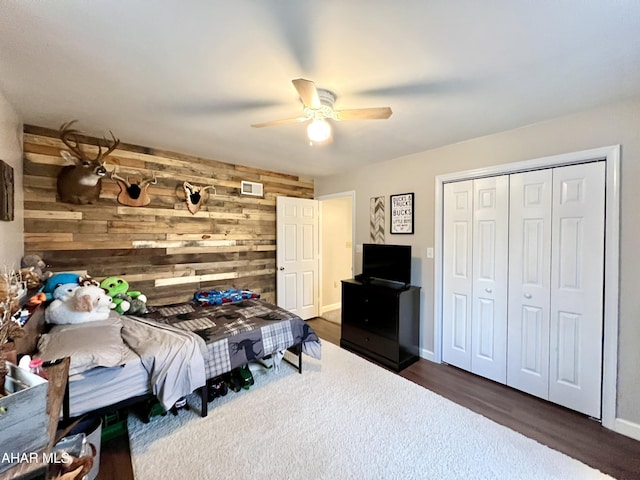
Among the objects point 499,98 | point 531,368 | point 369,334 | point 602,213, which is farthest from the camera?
point 369,334

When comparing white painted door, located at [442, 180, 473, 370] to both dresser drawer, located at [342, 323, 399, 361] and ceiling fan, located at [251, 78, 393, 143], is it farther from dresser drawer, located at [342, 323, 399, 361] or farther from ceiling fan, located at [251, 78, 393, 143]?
ceiling fan, located at [251, 78, 393, 143]

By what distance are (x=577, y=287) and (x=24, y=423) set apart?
332cm

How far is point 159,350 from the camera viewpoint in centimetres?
196

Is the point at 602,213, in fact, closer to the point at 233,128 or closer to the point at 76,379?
the point at 233,128

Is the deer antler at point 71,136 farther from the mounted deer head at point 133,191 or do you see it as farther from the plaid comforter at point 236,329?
the plaid comforter at point 236,329

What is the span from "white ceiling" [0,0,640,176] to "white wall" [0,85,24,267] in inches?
5.5

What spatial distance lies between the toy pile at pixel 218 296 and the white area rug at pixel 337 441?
1113 mm

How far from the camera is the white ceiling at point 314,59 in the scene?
3.98 feet

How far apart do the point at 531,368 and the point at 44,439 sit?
3279mm

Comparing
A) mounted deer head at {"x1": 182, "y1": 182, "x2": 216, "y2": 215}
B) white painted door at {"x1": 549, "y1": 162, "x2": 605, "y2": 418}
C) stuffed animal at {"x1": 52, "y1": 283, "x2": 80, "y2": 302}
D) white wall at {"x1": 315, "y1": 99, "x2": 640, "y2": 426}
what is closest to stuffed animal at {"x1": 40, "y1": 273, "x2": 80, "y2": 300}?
stuffed animal at {"x1": 52, "y1": 283, "x2": 80, "y2": 302}

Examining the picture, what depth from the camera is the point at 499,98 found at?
197 cm

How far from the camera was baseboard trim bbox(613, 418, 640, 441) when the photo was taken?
200 cm

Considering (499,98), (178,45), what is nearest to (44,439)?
(178,45)

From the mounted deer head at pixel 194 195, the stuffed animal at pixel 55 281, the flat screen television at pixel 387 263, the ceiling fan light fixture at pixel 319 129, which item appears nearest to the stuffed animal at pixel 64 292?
the stuffed animal at pixel 55 281
